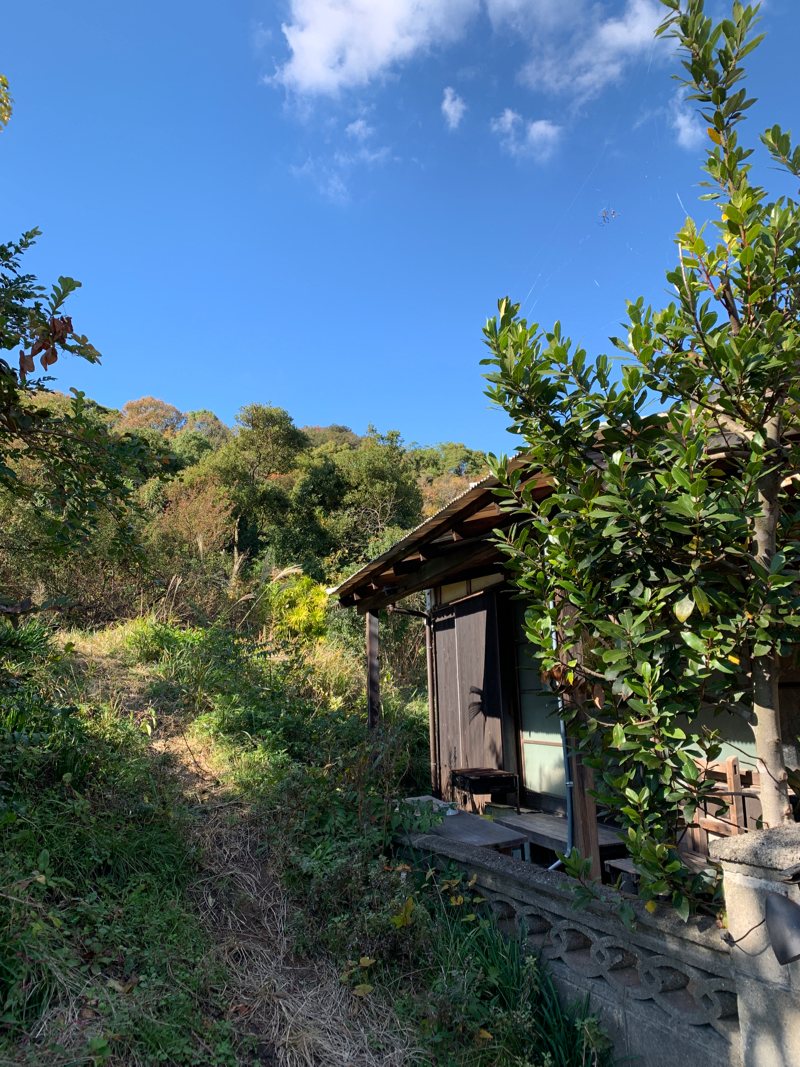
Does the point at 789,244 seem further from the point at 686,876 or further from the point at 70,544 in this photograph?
the point at 70,544

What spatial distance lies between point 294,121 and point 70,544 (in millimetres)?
6451

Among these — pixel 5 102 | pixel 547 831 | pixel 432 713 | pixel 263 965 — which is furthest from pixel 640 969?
pixel 5 102

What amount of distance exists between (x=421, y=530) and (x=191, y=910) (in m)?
2.73

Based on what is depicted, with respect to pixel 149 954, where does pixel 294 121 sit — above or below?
above

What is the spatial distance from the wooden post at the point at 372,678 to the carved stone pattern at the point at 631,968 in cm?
313

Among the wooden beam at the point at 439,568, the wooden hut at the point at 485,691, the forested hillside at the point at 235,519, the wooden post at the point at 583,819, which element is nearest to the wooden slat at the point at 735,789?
the wooden hut at the point at 485,691

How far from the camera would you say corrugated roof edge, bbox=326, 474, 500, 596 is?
3.48 metres

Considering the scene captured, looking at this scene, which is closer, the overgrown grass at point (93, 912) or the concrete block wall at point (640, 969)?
the concrete block wall at point (640, 969)

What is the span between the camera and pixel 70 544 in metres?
2.88

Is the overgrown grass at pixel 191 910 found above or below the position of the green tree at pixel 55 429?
below

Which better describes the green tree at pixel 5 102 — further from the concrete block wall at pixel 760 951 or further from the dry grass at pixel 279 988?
the concrete block wall at pixel 760 951

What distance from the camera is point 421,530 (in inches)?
175

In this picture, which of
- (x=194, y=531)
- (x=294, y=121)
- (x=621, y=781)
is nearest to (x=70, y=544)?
(x=621, y=781)

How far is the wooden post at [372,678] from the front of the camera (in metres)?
6.39
